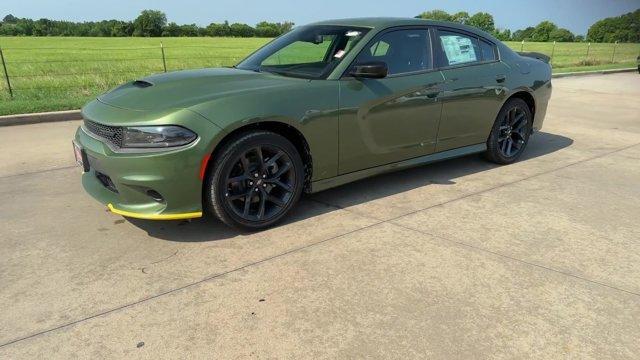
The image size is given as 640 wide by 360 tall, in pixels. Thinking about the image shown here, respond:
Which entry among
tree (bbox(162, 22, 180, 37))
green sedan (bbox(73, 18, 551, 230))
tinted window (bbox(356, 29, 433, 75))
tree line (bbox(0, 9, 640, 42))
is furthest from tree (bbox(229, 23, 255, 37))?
tinted window (bbox(356, 29, 433, 75))

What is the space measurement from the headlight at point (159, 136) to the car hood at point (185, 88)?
0.58ft

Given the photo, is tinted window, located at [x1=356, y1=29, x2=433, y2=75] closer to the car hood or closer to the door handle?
the door handle

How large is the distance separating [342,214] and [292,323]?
1.62m

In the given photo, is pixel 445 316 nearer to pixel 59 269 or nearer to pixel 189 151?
pixel 189 151

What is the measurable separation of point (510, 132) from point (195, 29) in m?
88.2

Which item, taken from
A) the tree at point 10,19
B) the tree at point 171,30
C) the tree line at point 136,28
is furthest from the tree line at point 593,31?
the tree at point 10,19

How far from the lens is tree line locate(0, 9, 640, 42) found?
76188mm

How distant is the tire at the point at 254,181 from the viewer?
353 cm

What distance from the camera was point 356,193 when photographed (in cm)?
471

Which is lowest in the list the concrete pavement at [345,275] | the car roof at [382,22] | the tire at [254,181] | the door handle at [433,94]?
the concrete pavement at [345,275]

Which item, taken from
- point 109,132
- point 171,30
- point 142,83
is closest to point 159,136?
point 109,132

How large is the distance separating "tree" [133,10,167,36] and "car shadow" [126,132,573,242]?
86907 millimetres

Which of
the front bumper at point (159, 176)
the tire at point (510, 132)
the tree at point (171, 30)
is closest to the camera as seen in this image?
the front bumper at point (159, 176)

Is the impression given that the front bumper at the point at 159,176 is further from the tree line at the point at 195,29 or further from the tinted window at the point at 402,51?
the tree line at the point at 195,29
